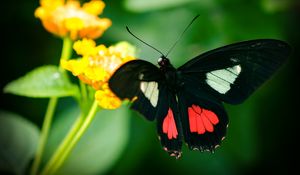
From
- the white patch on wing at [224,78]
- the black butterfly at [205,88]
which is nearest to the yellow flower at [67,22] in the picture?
the black butterfly at [205,88]

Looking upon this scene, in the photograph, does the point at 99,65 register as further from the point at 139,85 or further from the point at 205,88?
the point at 205,88

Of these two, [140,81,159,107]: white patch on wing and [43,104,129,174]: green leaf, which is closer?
[140,81,159,107]: white patch on wing

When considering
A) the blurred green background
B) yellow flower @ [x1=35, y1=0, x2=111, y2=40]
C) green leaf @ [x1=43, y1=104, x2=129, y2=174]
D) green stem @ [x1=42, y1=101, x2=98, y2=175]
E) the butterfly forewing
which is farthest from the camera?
the blurred green background

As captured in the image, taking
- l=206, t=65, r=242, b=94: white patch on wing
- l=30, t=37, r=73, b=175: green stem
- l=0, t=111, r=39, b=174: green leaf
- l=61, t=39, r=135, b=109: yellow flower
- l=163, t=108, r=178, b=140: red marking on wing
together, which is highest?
l=206, t=65, r=242, b=94: white patch on wing

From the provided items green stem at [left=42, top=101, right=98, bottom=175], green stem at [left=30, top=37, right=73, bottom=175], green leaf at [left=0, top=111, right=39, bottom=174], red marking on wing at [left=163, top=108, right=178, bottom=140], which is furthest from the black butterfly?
green leaf at [left=0, top=111, right=39, bottom=174]

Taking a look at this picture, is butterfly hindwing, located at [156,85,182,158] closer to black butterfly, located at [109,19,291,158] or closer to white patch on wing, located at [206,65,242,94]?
black butterfly, located at [109,19,291,158]

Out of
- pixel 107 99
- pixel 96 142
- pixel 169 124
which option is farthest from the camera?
pixel 96 142

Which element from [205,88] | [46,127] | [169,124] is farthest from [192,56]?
[46,127]
